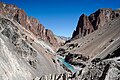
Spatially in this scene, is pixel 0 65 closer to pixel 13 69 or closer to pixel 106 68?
pixel 13 69

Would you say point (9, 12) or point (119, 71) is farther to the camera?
point (9, 12)

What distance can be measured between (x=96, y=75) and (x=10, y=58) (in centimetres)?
2387

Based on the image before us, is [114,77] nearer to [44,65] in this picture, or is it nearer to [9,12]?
[44,65]

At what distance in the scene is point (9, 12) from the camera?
167m

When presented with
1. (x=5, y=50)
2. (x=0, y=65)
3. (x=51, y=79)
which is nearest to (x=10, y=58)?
(x=5, y=50)

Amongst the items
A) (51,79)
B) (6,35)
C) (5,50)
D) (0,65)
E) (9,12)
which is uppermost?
(9,12)

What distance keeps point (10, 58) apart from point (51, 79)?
9.61 meters

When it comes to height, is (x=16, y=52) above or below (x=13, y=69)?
above

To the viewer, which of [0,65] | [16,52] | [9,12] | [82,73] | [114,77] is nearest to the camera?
[114,77]

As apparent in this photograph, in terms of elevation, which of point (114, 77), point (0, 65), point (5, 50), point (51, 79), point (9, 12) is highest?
point (9, 12)

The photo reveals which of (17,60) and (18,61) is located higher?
(17,60)

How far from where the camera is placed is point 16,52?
177 feet

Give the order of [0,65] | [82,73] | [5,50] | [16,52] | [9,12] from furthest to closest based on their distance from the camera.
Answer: [9,12] → [16,52] → [5,50] → [0,65] → [82,73]

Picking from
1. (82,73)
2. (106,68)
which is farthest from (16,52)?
(106,68)
